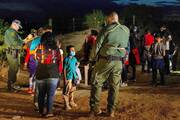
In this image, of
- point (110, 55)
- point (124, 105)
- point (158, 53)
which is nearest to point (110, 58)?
point (110, 55)

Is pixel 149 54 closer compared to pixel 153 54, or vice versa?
pixel 153 54

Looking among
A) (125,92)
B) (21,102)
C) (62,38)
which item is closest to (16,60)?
(21,102)

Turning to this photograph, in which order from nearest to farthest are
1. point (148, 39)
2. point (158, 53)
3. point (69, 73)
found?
point (69, 73) < point (158, 53) < point (148, 39)

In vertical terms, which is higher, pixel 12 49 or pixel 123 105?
pixel 12 49

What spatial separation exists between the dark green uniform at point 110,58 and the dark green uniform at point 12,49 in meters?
4.15

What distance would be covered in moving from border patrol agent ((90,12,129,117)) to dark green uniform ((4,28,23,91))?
414 centimetres

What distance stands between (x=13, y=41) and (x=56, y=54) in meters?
3.76

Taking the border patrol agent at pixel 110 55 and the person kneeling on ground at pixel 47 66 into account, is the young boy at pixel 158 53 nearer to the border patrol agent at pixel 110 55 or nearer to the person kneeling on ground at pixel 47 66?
the border patrol agent at pixel 110 55

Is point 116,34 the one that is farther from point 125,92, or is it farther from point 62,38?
point 62,38

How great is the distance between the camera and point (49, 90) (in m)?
10.3

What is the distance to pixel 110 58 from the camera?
1000 centimetres

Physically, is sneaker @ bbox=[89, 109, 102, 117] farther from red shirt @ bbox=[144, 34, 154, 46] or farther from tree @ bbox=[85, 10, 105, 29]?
tree @ bbox=[85, 10, 105, 29]

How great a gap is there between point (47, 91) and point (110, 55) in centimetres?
143

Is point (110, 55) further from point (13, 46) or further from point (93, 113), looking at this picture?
point (13, 46)
